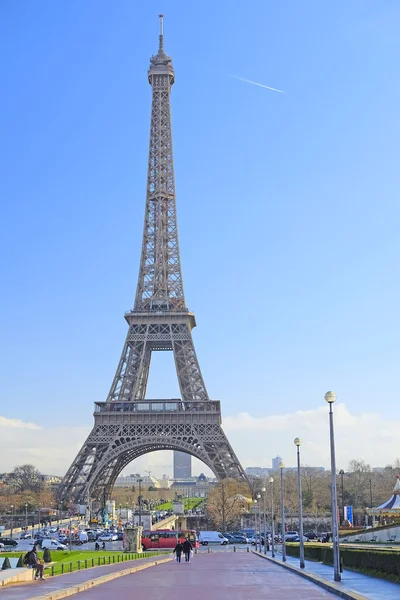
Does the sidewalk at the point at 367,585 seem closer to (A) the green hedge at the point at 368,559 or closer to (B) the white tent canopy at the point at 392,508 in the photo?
(A) the green hedge at the point at 368,559

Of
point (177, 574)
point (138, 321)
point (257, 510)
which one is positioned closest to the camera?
point (177, 574)

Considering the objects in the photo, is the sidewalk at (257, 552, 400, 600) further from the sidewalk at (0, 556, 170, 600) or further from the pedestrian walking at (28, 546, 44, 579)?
the pedestrian walking at (28, 546, 44, 579)

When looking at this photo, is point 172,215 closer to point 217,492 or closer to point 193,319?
point 193,319

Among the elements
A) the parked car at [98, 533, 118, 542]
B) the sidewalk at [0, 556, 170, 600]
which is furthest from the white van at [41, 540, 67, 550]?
the sidewalk at [0, 556, 170, 600]

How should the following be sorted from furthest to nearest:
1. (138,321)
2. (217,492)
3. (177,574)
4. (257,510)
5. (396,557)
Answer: (217,492) → (138,321) → (257,510) → (177,574) → (396,557)

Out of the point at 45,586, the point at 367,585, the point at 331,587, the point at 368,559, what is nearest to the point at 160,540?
the point at 368,559

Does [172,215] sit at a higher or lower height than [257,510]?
higher

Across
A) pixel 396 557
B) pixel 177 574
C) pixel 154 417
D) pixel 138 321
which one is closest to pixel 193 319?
pixel 138 321
